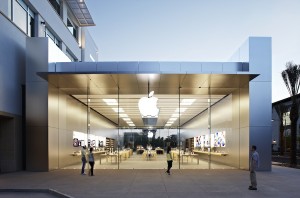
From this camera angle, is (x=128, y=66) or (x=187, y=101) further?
(x=187, y=101)

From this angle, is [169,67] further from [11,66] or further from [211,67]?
[11,66]

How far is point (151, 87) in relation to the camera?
828 inches

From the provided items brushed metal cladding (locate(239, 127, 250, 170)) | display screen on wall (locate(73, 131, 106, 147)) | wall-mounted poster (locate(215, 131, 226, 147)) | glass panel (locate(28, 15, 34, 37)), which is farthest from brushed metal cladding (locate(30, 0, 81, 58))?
brushed metal cladding (locate(239, 127, 250, 170))

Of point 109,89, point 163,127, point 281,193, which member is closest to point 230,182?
point 281,193

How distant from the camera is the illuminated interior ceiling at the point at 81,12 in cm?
3253

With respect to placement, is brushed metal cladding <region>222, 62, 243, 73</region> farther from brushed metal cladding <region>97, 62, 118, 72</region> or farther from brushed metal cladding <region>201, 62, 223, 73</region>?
brushed metal cladding <region>97, 62, 118, 72</region>

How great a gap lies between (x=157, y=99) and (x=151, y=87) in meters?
1.02

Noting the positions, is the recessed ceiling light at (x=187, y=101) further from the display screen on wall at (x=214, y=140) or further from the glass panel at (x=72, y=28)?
the glass panel at (x=72, y=28)

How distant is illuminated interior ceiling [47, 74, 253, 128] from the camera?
1831 centimetres

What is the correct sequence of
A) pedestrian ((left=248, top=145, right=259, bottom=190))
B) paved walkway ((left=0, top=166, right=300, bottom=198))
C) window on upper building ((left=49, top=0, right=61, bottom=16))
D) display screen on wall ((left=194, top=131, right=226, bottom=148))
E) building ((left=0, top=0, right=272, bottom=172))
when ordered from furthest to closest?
window on upper building ((left=49, top=0, right=61, bottom=16)) → display screen on wall ((left=194, top=131, right=226, bottom=148)) → building ((left=0, top=0, right=272, bottom=172)) → pedestrian ((left=248, top=145, right=259, bottom=190)) → paved walkway ((left=0, top=166, right=300, bottom=198))

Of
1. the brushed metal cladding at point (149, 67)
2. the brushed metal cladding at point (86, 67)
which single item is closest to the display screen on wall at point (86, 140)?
the brushed metal cladding at point (86, 67)

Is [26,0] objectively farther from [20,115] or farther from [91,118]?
[91,118]

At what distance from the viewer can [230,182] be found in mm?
14328

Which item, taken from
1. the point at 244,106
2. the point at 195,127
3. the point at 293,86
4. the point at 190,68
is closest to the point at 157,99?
the point at 190,68
